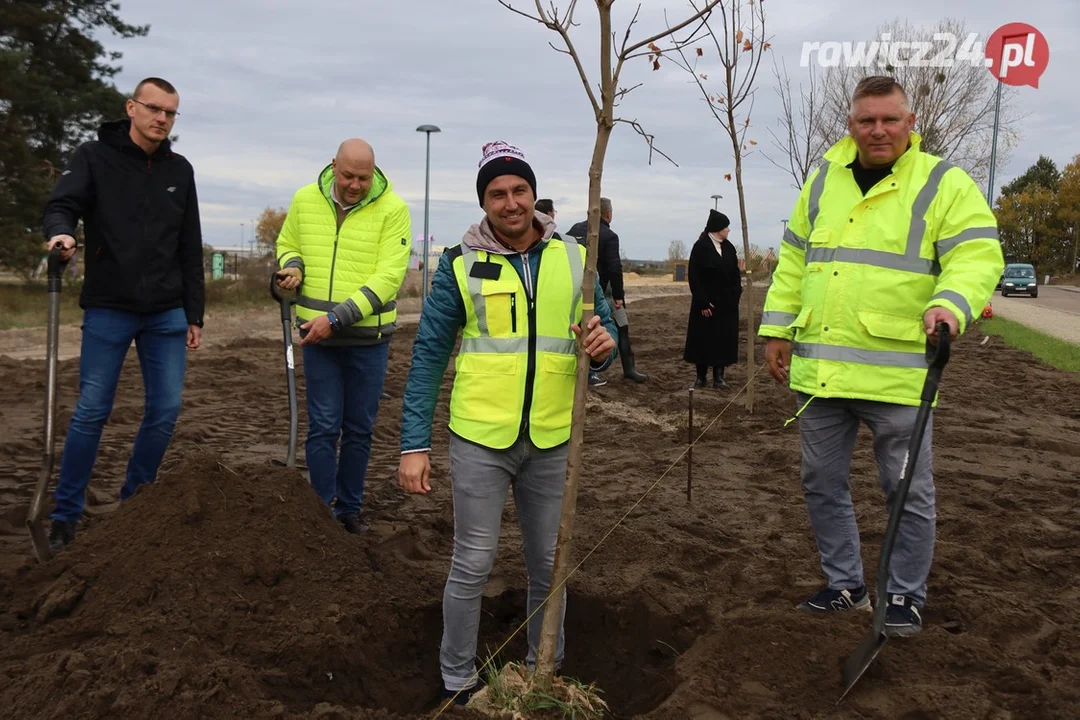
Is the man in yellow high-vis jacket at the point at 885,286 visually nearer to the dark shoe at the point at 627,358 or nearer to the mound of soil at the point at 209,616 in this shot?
the mound of soil at the point at 209,616

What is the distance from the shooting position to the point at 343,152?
4594 millimetres

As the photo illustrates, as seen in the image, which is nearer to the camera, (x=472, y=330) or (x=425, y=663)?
(x=472, y=330)

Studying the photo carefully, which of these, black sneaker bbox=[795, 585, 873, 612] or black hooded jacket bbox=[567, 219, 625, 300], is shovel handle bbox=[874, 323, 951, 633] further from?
black hooded jacket bbox=[567, 219, 625, 300]

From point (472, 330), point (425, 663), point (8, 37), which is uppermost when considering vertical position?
point (8, 37)

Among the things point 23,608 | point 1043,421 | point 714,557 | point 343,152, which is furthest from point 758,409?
point 23,608

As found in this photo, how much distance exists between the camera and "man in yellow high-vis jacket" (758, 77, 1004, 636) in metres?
3.39

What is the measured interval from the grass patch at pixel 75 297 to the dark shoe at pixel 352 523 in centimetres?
1782

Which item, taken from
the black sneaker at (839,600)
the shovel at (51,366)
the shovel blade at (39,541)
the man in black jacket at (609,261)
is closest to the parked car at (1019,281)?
the man in black jacket at (609,261)

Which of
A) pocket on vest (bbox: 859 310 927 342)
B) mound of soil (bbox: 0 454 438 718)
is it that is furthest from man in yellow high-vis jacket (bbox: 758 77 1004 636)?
mound of soil (bbox: 0 454 438 718)

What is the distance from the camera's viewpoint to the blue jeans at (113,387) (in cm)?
444

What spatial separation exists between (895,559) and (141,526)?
3163mm

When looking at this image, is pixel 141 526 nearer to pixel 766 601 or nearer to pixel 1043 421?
pixel 766 601

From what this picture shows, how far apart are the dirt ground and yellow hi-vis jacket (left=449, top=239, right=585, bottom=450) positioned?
99 centimetres

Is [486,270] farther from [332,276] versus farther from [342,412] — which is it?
[342,412]
